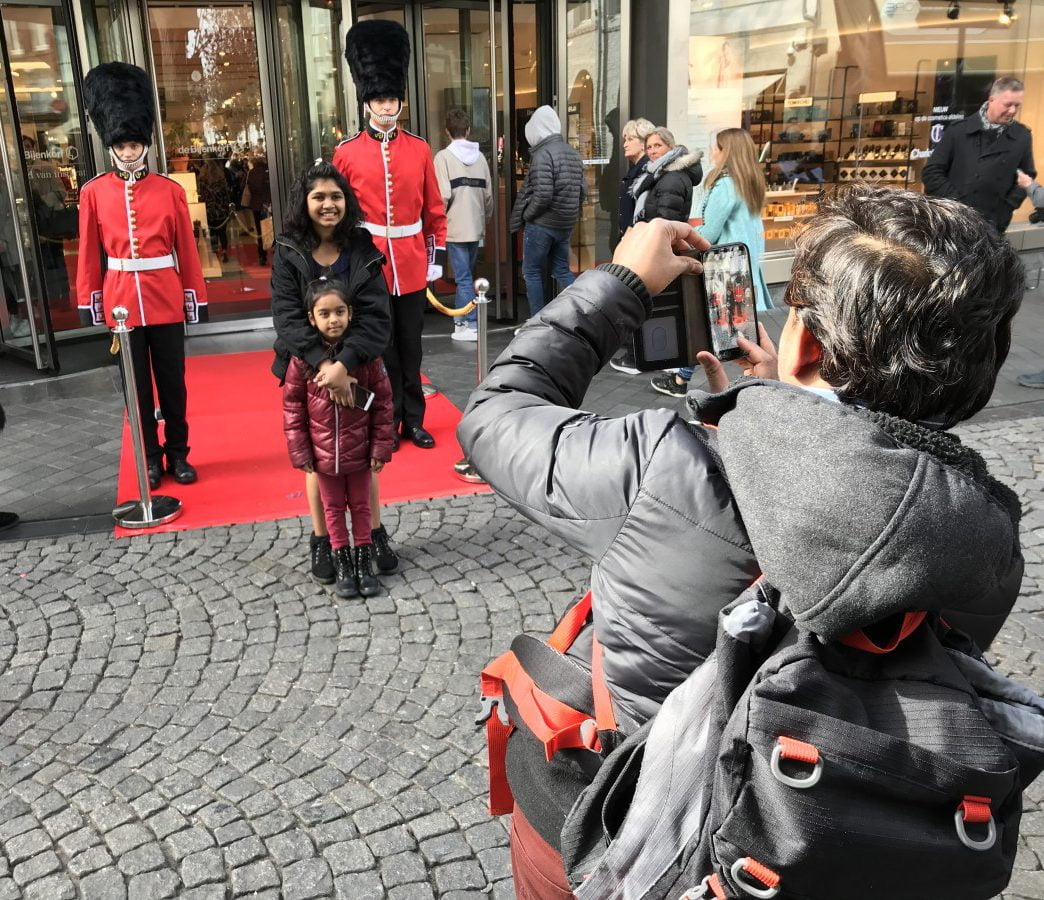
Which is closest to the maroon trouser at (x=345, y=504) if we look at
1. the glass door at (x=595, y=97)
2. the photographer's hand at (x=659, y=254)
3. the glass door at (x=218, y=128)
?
the photographer's hand at (x=659, y=254)

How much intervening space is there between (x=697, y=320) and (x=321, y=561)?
294 centimetres

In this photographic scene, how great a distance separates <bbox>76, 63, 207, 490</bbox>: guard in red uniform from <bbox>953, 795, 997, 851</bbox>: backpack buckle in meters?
5.02

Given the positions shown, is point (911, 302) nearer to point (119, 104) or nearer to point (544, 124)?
point (119, 104)

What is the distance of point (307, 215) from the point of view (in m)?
4.64

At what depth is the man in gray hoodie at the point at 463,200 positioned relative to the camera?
8797mm

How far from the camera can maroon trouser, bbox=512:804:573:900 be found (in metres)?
1.65

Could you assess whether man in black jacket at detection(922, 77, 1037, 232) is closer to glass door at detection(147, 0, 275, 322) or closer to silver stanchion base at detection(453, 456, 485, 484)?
silver stanchion base at detection(453, 456, 485, 484)

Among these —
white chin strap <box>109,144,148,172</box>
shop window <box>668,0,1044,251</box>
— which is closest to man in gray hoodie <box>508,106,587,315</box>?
shop window <box>668,0,1044,251</box>

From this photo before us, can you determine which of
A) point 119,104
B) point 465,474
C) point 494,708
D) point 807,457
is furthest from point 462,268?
point 807,457

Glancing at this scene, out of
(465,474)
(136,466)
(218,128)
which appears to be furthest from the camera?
(218,128)

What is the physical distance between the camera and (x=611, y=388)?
749cm

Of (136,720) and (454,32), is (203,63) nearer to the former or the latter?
(454,32)

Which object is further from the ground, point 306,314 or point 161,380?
point 306,314

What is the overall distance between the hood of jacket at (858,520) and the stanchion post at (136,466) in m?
4.39
